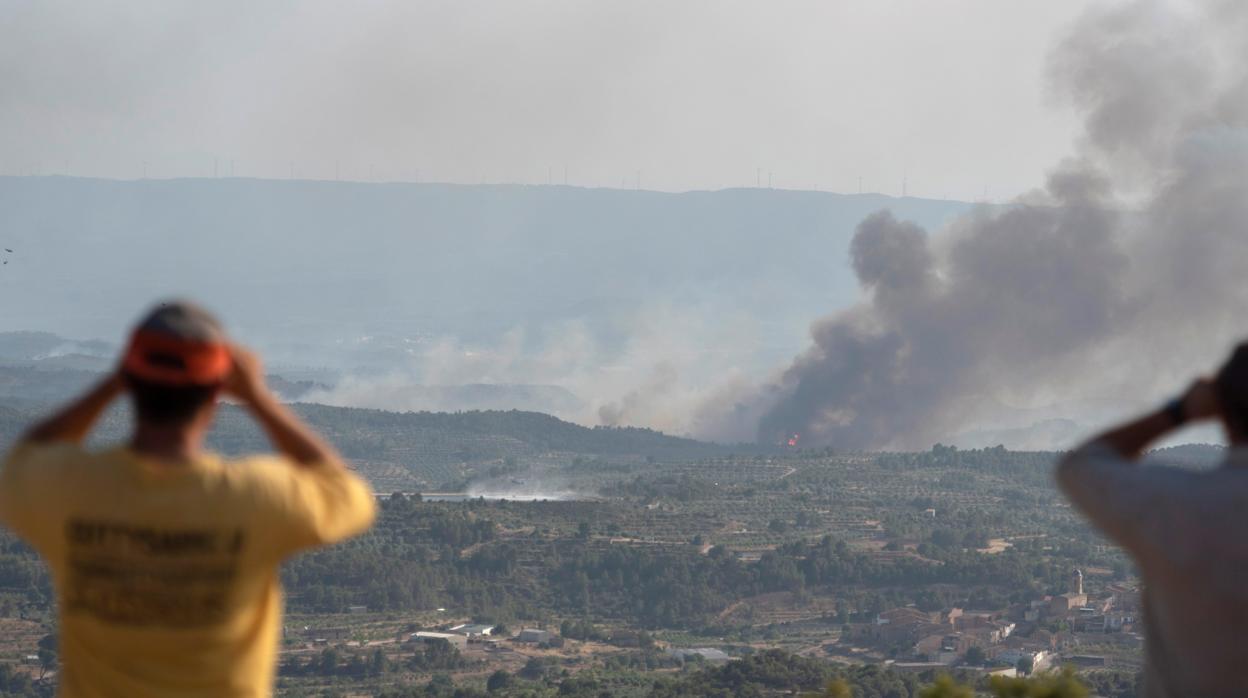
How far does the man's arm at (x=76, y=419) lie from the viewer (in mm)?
5961

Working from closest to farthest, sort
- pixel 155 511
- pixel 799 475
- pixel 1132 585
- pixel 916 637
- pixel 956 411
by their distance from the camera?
1. pixel 155 511
2. pixel 916 637
3. pixel 1132 585
4. pixel 799 475
5. pixel 956 411

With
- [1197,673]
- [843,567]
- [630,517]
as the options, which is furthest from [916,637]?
[1197,673]

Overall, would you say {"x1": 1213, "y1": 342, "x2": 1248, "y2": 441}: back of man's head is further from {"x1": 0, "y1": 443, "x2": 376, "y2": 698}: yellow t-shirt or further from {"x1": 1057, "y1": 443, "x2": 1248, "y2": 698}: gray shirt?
{"x1": 0, "y1": 443, "x2": 376, "y2": 698}: yellow t-shirt

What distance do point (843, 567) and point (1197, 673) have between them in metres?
78.7

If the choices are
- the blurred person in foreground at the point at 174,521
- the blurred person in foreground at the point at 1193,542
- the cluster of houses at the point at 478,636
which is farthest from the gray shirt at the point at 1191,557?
the cluster of houses at the point at 478,636

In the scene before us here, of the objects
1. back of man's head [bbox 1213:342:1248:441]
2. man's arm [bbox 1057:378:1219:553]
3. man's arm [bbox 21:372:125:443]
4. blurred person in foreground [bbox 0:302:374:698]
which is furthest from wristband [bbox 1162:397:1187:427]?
man's arm [bbox 21:372:125:443]

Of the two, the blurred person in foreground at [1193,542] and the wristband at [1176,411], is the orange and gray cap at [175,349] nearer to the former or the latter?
the blurred person in foreground at [1193,542]

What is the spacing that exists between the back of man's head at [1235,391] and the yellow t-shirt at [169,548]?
2.64 metres

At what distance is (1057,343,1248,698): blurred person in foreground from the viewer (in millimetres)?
5754

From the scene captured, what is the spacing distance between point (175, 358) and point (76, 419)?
0.65m

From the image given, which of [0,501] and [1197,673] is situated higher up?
[0,501]

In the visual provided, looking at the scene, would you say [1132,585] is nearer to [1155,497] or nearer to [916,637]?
[916,637]

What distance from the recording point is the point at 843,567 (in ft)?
275

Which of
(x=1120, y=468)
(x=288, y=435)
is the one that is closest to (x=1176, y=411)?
(x=1120, y=468)
